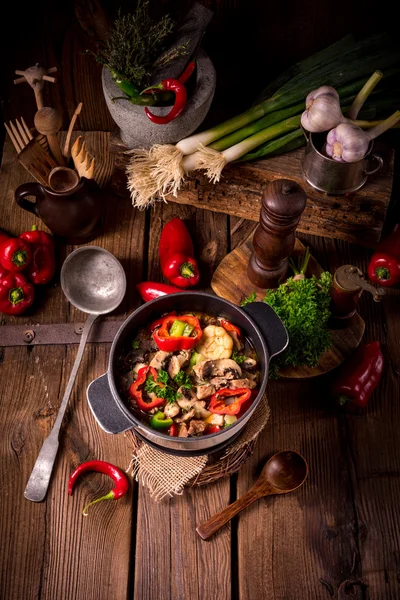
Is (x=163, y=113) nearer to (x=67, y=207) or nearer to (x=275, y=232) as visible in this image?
(x=67, y=207)

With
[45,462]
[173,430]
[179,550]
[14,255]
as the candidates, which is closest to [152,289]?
[14,255]

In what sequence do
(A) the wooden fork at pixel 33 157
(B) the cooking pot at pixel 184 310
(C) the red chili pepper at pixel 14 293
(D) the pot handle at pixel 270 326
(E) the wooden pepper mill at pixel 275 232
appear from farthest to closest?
(C) the red chili pepper at pixel 14 293 → (A) the wooden fork at pixel 33 157 → (E) the wooden pepper mill at pixel 275 232 → (D) the pot handle at pixel 270 326 → (B) the cooking pot at pixel 184 310

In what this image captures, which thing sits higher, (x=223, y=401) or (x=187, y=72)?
(x=187, y=72)

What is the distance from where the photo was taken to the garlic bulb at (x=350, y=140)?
2.31 meters

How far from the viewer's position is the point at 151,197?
109 inches

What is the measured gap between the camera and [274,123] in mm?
2615

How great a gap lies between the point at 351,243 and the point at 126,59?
4.10ft

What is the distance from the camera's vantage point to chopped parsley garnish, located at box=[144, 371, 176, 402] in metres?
2.12

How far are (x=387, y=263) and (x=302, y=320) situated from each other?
56cm

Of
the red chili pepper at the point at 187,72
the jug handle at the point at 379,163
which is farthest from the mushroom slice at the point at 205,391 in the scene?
the red chili pepper at the point at 187,72

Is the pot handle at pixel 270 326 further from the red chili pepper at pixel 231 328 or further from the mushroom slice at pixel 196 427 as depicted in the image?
the mushroom slice at pixel 196 427

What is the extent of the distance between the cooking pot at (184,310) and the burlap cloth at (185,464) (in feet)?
0.15

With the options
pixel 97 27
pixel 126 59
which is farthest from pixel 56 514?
pixel 97 27

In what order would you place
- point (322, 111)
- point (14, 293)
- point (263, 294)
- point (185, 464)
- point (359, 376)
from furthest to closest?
point (263, 294) < point (14, 293) < point (359, 376) < point (322, 111) < point (185, 464)
